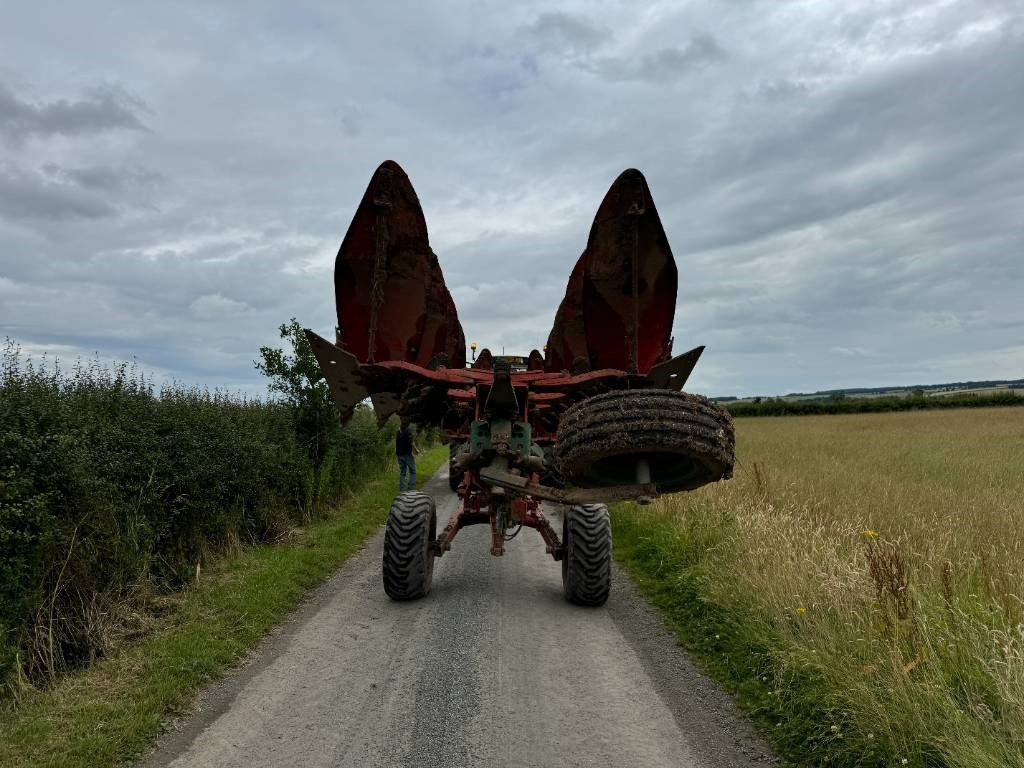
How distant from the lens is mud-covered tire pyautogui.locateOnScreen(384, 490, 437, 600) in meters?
6.27

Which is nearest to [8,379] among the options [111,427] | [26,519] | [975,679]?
[111,427]

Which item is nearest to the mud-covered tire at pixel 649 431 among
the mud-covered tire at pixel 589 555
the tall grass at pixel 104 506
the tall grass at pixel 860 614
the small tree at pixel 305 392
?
the tall grass at pixel 860 614

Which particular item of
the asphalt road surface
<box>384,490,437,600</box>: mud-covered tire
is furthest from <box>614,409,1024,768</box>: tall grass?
<box>384,490,437,600</box>: mud-covered tire

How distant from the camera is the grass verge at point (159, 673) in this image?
147 inches

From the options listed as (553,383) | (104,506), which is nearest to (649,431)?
(553,383)

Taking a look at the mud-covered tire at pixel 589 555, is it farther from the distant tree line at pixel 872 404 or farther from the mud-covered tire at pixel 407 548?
the distant tree line at pixel 872 404

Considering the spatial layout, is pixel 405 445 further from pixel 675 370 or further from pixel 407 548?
pixel 675 370

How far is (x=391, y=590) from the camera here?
6422 millimetres

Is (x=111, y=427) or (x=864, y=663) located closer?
(x=864, y=663)

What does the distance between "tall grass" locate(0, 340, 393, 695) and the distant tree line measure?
172 ft

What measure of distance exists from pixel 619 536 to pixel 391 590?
4256mm

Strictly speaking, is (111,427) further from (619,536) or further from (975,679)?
(975,679)

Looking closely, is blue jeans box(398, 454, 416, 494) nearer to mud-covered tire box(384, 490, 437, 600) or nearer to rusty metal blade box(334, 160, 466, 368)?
mud-covered tire box(384, 490, 437, 600)

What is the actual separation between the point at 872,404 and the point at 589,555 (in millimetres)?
58941
